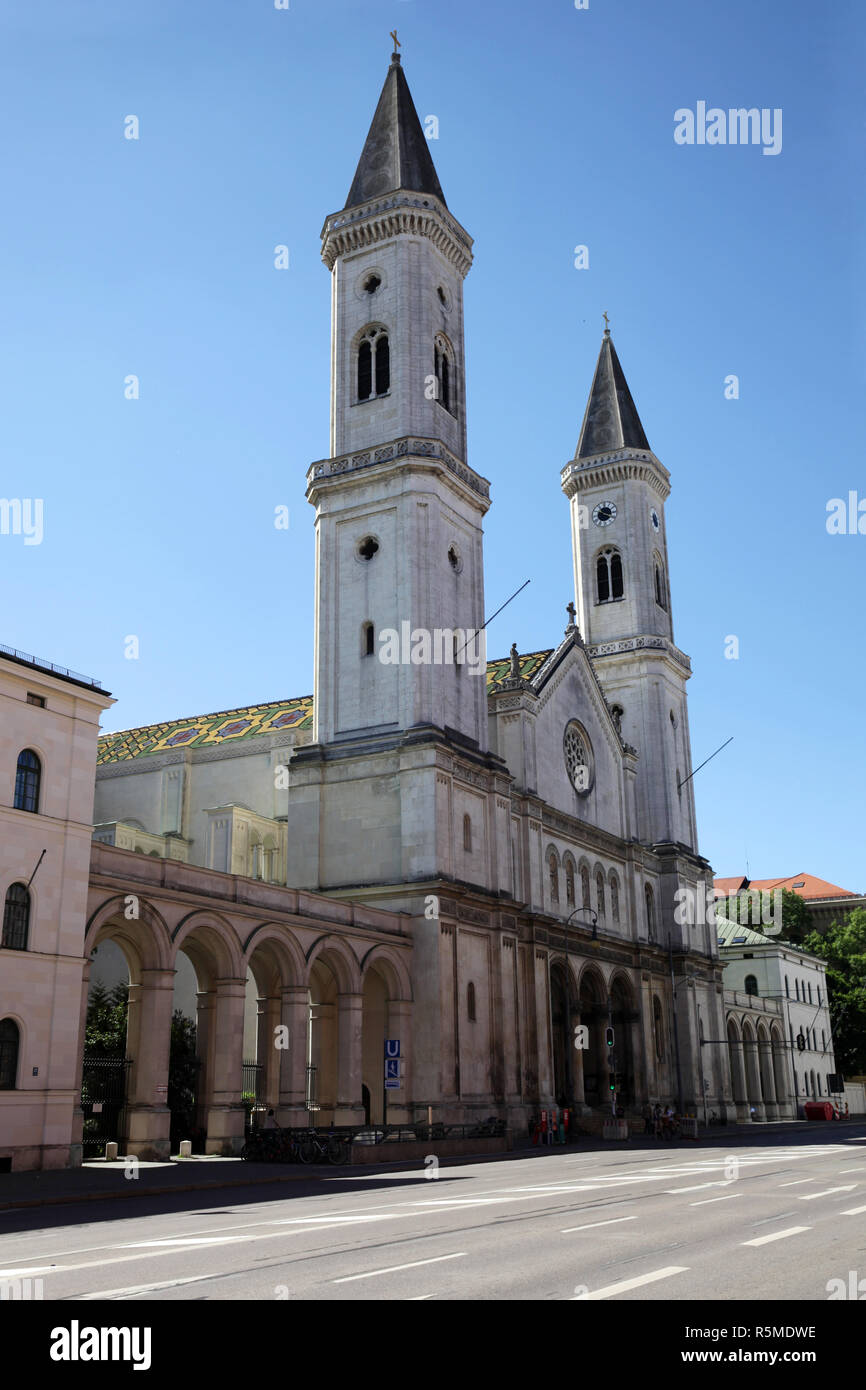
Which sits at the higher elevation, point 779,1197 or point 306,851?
point 306,851

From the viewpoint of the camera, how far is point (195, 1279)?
11.5 metres

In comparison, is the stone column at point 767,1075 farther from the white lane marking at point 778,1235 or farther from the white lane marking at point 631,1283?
the white lane marking at point 631,1283

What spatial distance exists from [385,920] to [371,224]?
31.2 m

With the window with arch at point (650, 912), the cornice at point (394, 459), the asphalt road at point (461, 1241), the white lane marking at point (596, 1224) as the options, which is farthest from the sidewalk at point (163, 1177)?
the window with arch at point (650, 912)

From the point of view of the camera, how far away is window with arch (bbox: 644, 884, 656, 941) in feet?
Result: 235

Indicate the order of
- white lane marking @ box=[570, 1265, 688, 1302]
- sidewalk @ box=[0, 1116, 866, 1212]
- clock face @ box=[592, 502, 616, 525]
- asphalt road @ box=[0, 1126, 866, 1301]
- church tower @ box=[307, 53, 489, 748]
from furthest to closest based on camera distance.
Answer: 1. clock face @ box=[592, 502, 616, 525]
2. church tower @ box=[307, 53, 489, 748]
3. sidewalk @ box=[0, 1116, 866, 1212]
4. asphalt road @ box=[0, 1126, 866, 1301]
5. white lane marking @ box=[570, 1265, 688, 1302]

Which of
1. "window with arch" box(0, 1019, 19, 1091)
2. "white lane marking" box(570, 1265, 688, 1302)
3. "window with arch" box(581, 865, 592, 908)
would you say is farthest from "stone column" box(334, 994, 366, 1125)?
"white lane marking" box(570, 1265, 688, 1302)

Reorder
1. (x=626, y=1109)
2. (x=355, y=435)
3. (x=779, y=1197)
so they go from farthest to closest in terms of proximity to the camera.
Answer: (x=626, y=1109), (x=355, y=435), (x=779, y=1197)

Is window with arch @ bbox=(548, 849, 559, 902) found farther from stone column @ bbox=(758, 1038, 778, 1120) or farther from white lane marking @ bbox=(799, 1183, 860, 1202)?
stone column @ bbox=(758, 1038, 778, 1120)

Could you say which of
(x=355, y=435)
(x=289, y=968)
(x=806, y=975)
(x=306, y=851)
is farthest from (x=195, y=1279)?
(x=806, y=975)

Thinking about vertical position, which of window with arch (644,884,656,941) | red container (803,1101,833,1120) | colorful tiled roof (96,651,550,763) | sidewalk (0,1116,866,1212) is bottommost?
red container (803,1101,833,1120)

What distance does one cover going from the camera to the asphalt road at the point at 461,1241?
11.0m

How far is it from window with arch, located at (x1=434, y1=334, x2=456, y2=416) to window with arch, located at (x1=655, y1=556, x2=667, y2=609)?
87.4 feet
